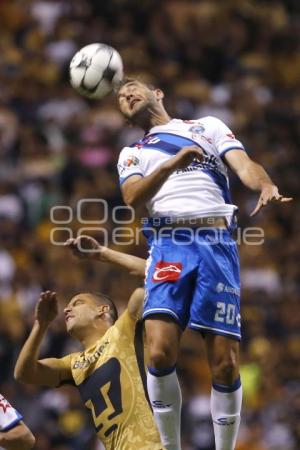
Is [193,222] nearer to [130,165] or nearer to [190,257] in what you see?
[190,257]

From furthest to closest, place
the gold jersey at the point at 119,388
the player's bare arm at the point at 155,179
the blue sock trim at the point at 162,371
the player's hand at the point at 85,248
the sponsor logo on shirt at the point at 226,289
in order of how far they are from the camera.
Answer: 1. the player's hand at the point at 85,248
2. the gold jersey at the point at 119,388
3. the sponsor logo on shirt at the point at 226,289
4. the blue sock trim at the point at 162,371
5. the player's bare arm at the point at 155,179

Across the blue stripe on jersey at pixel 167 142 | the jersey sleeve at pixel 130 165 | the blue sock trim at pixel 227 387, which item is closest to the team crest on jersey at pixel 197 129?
the blue stripe on jersey at pixel 167 142

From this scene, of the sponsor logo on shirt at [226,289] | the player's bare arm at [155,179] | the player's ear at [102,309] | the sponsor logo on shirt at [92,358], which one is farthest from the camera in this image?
the player's ear at [102,309]

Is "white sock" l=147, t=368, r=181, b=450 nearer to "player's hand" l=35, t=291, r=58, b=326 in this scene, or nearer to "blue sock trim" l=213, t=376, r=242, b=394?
"blue sock trim" l=213, t=376, r=242, b=394

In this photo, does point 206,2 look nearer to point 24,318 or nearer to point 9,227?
point 9,227

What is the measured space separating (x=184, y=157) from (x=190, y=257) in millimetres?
809

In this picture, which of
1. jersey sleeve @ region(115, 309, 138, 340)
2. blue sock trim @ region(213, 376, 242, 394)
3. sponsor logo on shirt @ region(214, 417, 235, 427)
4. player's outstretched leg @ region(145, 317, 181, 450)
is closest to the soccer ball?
jersey sleeve @ region(115, 309, 138, 340)

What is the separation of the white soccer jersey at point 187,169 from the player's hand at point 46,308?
94cm

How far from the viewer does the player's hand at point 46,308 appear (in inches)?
327

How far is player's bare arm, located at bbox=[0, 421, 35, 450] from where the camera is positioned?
7.93 m

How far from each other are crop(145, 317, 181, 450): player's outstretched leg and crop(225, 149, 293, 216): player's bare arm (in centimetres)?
104

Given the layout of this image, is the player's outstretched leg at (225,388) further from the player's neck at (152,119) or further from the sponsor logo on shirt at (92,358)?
the player's neck at (152,119)

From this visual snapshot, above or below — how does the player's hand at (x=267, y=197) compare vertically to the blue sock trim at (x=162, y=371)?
above

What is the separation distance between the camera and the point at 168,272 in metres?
A: 8.16
